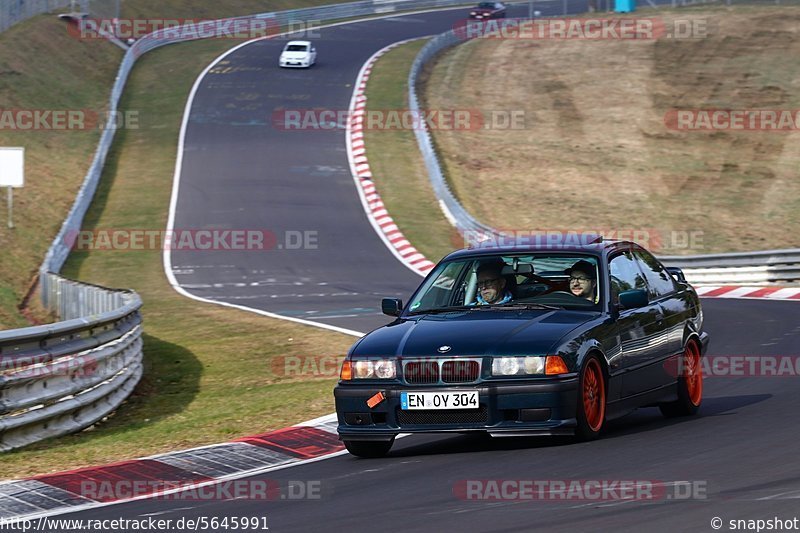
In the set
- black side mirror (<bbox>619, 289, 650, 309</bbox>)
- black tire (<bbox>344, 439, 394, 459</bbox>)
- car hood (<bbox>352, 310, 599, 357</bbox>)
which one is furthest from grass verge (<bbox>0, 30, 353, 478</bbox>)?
black side mirror (<bbox>619, 289, 650, 309</bbox>)

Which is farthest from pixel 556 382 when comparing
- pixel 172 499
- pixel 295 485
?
pixel 172 499

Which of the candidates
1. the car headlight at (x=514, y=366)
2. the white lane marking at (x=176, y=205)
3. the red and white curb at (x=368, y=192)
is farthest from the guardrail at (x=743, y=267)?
the car headlight at (x=514, y=366)

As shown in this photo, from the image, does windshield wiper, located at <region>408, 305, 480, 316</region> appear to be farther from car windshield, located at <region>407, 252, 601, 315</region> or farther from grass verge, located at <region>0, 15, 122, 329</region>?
grass verge, located at <region>0, 15, 122, 329</region>

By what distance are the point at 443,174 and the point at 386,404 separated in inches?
1097

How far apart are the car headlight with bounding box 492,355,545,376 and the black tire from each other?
986 millimetres

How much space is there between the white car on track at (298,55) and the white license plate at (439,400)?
43631mm

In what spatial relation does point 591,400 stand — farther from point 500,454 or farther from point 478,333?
point 478,333

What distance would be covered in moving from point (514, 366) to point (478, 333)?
1.33 ft

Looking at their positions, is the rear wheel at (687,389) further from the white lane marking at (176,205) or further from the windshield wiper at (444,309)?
the white lane marking at (176,205)

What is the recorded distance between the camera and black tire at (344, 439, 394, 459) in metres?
9.26

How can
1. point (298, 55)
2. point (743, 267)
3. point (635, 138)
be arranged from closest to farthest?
point (743, 267)
point (635, 138)
point (298, 55)

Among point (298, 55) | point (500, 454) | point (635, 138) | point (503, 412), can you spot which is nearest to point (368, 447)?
point (500, 454)

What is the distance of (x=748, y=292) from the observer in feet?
78.3

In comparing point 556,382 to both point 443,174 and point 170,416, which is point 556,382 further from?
point 443,174
